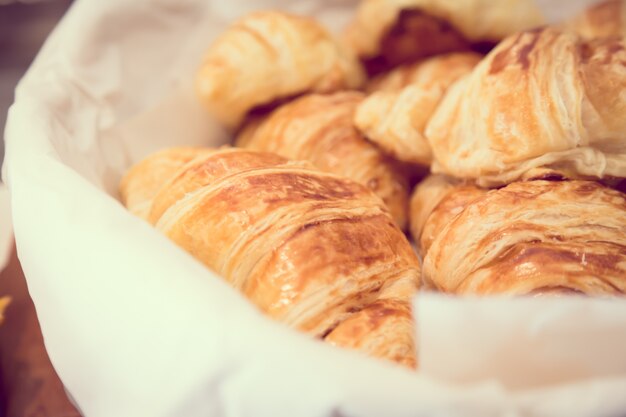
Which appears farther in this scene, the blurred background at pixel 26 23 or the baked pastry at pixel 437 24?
the blurred background at pixel 26 23

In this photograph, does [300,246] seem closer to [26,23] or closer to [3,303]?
[3,303]

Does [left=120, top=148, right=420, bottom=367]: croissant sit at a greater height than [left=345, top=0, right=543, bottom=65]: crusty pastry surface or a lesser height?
lesser

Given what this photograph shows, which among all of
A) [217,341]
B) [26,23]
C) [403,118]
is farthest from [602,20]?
[26,23]

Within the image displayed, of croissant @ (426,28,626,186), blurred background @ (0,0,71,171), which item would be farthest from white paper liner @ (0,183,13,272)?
blurred background @ (0,0,71,171)

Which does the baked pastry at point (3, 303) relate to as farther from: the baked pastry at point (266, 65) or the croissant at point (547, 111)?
the croissant at point (547, 111)

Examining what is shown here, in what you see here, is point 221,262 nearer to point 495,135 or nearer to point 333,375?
point 333,375

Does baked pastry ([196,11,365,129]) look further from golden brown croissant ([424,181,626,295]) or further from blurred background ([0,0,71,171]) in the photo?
blurred background ([0,0,71,171])

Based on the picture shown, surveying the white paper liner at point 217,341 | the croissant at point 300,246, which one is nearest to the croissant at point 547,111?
the croissant at point 300,246
